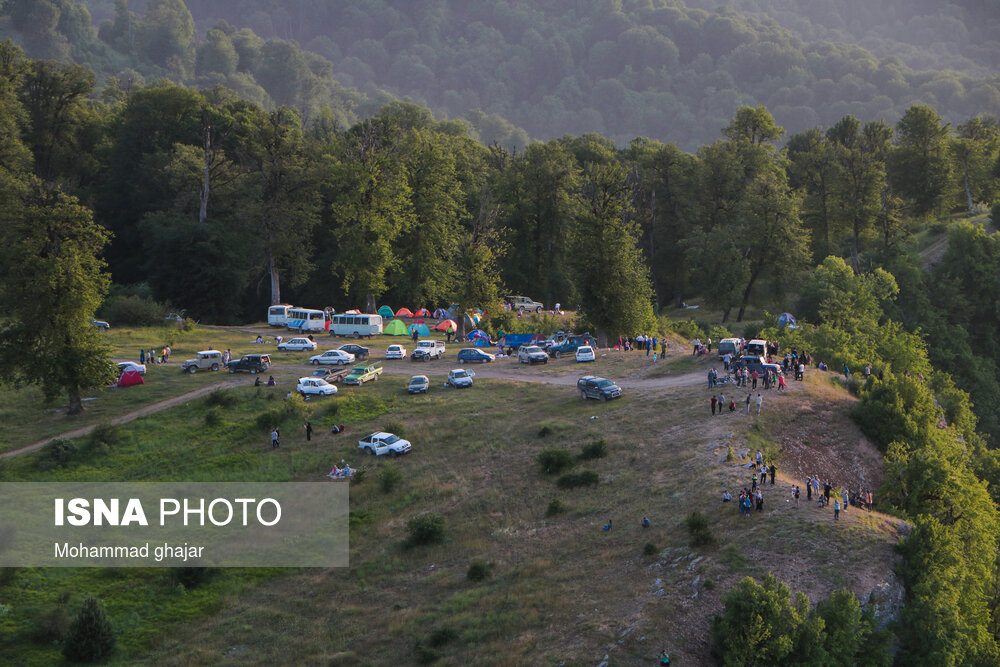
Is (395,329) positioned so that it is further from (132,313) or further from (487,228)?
(132,313)

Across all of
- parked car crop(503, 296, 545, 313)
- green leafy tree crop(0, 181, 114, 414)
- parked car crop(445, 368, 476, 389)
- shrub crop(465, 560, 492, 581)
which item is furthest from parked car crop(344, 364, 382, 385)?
parked car crop(503, 296, 545, 313)

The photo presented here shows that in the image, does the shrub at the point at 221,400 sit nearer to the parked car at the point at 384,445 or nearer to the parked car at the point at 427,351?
the parked car at the point at 384,445

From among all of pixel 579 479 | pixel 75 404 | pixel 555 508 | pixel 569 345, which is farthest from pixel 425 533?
pixel 569 345

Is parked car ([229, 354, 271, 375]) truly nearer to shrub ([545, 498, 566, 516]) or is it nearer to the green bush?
the green bush

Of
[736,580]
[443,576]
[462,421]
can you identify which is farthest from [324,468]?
[736,580]

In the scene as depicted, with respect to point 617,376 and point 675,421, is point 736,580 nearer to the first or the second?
point 675,421
